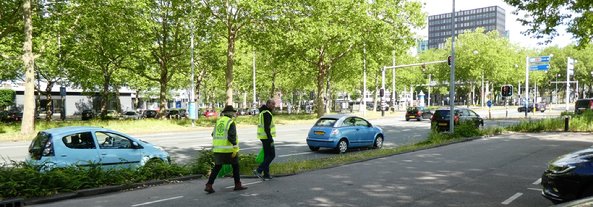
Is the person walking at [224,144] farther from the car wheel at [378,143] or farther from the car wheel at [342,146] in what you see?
the car wheel at [378,143]

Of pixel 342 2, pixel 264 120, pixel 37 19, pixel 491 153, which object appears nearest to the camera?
pixel 264 120

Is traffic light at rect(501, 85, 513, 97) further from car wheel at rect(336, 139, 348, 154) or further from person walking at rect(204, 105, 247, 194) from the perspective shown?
person walking at rect(204, 105, 247, 194)

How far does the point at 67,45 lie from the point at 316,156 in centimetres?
2057

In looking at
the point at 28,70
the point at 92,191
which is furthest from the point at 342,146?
the point at 28,70

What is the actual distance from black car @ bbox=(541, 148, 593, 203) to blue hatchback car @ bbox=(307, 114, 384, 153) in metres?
8.74

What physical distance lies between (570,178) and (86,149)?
8772 mm

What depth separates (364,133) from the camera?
1612 cm

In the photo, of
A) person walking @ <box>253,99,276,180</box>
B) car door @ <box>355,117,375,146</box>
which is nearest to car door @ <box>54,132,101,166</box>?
person walking @ <box>253,99,276,180</box>

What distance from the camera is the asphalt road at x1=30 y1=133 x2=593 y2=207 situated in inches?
287

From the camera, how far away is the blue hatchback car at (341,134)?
14992 mm

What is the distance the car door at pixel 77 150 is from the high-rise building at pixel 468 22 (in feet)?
520

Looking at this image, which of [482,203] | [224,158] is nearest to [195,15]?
[224,158]

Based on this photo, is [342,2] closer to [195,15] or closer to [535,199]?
[195,15]

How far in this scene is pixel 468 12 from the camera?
173 meters
